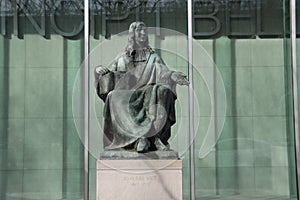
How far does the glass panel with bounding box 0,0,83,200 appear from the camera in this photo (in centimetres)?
948

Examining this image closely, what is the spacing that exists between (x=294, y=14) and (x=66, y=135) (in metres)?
3.82

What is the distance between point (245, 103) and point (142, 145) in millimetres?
2838

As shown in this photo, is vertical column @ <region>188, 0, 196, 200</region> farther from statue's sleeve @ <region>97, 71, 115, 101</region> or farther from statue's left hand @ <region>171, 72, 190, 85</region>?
statue's sleeve @ <region>97, 71, 115, 101</region>

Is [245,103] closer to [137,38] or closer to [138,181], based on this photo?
[137,38]

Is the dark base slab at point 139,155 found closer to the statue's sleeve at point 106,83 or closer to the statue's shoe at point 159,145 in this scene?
the statue's shoe at point 159,145

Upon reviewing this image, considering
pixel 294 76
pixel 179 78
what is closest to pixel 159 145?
pixel 179 78

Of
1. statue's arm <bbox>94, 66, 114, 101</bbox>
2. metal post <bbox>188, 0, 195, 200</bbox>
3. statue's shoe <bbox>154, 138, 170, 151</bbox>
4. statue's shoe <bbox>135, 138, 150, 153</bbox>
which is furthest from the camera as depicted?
metal post <bbox>188, 0, 195, 200</bbox>

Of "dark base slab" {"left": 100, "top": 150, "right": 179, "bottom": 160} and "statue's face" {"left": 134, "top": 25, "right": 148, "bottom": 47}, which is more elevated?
"statue's face" {"left": 134, "top": 25, "right": 148, "bottom": 47}

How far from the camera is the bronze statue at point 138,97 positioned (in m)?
7.38

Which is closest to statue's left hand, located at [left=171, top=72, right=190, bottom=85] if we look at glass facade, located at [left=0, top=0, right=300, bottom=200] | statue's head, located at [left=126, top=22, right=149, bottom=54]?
statue's head, located at [left=126, top=22, right=149, bottom=54]

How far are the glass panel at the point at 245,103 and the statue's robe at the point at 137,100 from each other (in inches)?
82.5

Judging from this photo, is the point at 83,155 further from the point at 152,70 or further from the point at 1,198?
the point at 152,70

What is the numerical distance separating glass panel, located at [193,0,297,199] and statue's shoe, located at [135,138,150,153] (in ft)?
7.59

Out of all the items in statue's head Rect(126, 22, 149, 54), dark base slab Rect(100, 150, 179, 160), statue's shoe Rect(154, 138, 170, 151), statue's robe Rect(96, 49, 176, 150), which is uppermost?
statue's head Rect(126, 22, 149, 54)
